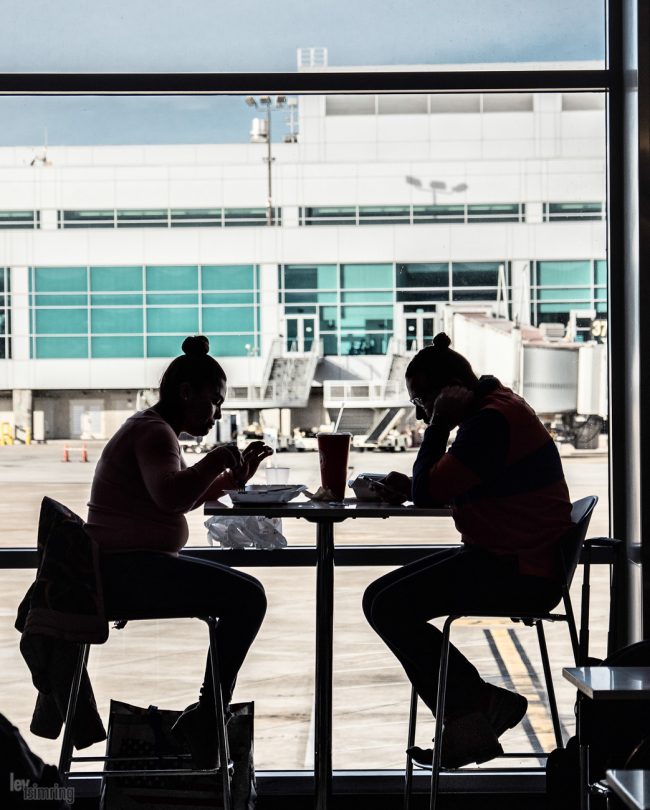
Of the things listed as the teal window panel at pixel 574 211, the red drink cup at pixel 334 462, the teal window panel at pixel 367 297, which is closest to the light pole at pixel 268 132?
the teal window panel at pixel 367 297

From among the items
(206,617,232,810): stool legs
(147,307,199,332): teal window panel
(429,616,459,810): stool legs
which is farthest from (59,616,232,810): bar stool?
(147,307,199,332): teal window panel

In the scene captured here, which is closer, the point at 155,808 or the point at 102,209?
the point at 155,808

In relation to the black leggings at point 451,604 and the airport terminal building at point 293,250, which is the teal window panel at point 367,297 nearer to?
the airport terminal building at point 293,250

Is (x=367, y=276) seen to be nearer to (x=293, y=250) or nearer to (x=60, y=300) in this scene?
(x=293, y=250)

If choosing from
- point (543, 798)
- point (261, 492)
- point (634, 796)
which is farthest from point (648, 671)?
point (543, 798)

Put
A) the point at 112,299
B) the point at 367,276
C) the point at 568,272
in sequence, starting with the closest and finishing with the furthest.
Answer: the point at 568,272
the point at 367,276
the point at 112,299

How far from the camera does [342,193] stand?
3.31 metres

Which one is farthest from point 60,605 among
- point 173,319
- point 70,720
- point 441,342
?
point 173,319

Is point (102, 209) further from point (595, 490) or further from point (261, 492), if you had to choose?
point (595, 490)

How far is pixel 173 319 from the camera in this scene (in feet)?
10.6

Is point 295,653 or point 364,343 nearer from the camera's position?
point 364,343

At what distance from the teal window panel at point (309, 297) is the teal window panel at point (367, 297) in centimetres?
5

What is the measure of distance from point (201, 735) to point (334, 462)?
68cm

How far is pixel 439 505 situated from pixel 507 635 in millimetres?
2097
